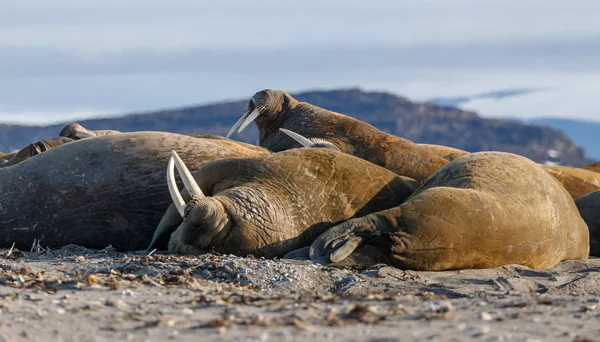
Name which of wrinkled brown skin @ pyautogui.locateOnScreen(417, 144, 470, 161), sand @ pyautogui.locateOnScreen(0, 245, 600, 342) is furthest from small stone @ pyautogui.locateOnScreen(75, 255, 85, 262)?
wrinkled brown skin @ pyautogui.locateOnScreen(417, 144, 470, 161)

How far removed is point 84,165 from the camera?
1080cm

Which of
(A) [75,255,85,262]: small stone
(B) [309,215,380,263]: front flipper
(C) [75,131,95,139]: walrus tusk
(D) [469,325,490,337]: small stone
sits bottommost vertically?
(A) [75,255,85,262]: small stone

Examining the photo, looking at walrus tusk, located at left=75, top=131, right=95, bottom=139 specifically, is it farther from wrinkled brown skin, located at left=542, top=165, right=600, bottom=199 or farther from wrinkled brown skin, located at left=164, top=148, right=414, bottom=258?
wrinkled brown skin, located at left=542, top=165, right=600, bottom=199

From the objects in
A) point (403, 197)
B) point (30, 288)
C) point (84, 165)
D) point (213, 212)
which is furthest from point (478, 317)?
point (84, 165)

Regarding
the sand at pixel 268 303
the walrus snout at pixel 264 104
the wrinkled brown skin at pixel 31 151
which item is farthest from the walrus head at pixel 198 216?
the walrus snout at pixel 264 104

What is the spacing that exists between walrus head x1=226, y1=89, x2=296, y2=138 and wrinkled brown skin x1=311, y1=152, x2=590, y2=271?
16.3 ft

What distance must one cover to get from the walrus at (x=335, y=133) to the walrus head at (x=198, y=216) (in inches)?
138

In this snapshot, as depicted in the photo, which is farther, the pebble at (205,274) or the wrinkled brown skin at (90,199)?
the wrinkled brown skin at (90,199)

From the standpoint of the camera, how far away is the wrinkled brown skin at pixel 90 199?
10.6 metres

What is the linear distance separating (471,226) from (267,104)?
637 cm

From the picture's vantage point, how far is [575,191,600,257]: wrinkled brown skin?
1168cm

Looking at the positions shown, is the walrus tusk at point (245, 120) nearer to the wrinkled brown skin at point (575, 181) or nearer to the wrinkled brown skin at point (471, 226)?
the wrinkled brown skin at point (575, 181)

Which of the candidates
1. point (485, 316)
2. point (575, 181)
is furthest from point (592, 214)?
point (485, 316)

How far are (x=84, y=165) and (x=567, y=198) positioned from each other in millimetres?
4780
